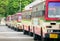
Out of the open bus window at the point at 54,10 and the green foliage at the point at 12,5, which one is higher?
the green foliage at the point at 12,5

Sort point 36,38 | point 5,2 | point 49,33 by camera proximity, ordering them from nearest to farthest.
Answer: point 49,33 < point 36,38 < point 5,2

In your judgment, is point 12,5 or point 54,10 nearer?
point 54,10

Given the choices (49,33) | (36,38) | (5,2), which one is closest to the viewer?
(49,33)

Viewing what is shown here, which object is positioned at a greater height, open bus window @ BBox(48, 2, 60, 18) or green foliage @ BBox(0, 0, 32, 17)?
green foliage @ BBox(0, 0, 32, 17)

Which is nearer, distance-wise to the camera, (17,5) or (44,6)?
(44,6)

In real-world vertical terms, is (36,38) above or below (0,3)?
below

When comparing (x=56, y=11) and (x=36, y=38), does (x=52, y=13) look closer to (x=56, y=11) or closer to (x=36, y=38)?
(x=56, y=11)

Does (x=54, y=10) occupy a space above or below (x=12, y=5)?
below

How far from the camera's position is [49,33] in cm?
2070

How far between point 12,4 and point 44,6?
219 ft

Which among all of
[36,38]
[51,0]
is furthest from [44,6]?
[36,38]

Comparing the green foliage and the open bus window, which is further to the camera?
the green foliage

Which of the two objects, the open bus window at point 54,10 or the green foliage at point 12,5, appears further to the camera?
the green foliage at point 12,5

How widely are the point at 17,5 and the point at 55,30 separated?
63.5 metres
